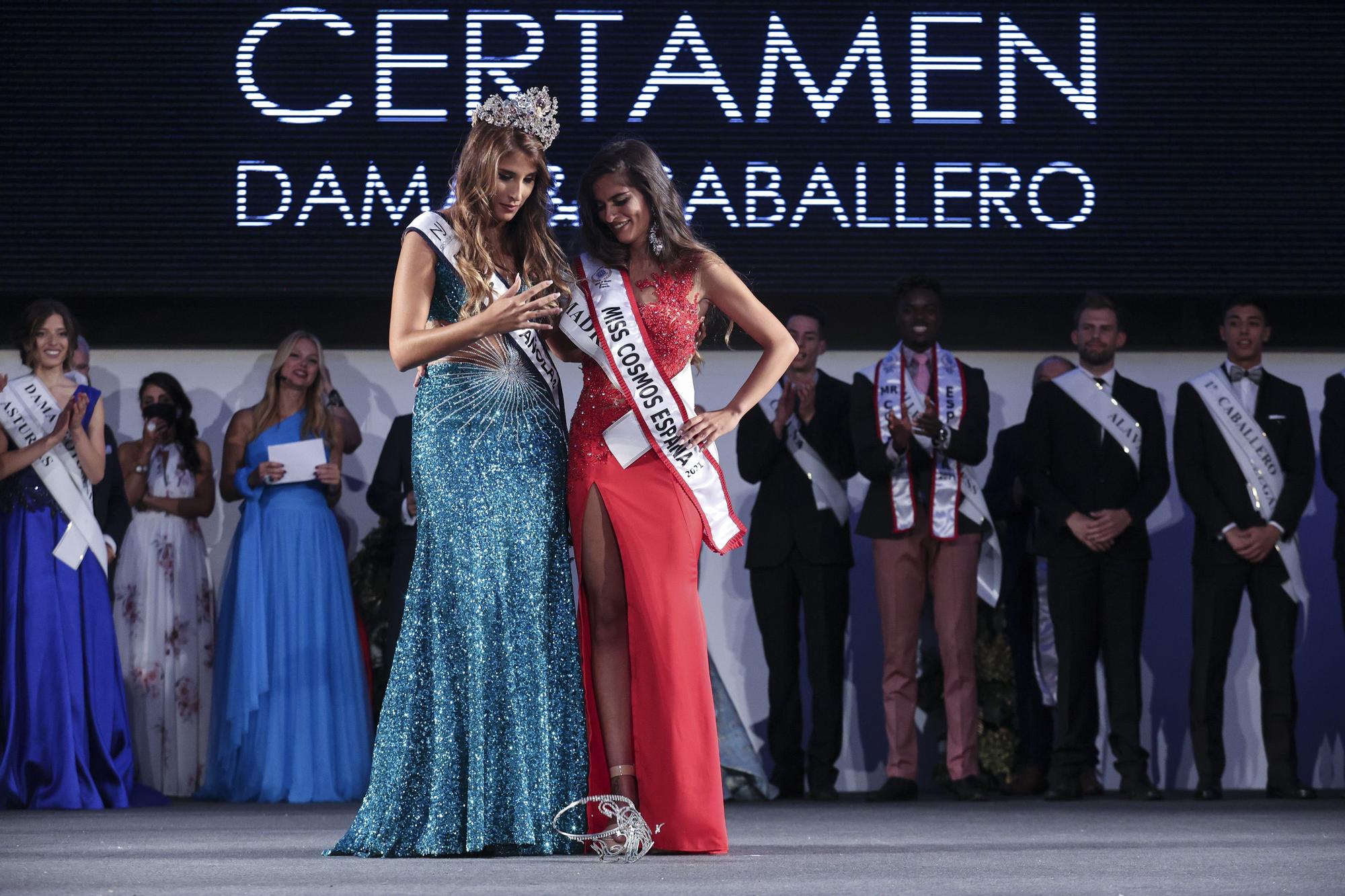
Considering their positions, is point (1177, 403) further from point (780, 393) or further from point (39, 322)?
point (39, 322)

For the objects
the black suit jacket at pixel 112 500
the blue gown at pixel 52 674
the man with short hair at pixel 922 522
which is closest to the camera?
the blue gown at pixel 52 674

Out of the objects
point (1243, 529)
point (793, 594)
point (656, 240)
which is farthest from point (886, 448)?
point (656, 240)

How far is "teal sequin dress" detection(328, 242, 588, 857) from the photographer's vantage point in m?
2.97

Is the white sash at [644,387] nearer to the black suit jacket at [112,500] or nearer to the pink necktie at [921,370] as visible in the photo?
the pink necktie at [921,370]

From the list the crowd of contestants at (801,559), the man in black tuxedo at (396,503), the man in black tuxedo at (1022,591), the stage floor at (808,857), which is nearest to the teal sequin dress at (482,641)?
the stage floor at (808,857)

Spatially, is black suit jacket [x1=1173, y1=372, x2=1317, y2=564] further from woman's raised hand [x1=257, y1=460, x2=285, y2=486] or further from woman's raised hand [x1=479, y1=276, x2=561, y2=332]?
woman's raised hand [x1=479, y1=276, x2=561, y2=332]

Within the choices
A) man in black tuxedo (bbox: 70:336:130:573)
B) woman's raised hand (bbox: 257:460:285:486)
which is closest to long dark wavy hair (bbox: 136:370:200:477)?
man in black tuxedo (bbox: 70:336:130:573)

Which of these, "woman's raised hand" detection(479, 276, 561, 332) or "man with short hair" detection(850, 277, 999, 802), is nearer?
"woman's raised hand" detection(479, 276, 561, 332)

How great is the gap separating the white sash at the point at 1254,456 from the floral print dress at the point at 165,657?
11.1 ft

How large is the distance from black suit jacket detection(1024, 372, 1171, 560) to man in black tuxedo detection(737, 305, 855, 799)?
60cm

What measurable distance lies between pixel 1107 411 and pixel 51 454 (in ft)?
10.6

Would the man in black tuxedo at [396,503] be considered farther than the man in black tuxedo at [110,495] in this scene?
Yes

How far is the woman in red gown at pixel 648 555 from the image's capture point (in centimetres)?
301

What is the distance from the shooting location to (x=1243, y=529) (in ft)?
16.9
